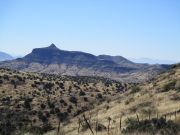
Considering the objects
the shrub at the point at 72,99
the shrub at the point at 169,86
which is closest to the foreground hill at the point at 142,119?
the shrub at the point at 169,86

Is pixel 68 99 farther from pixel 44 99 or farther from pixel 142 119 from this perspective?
pixel 142 119

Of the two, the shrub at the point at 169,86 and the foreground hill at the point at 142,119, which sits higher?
the shrub at the point at 169,86

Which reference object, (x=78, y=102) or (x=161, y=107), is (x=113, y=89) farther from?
(x=161, y=107)

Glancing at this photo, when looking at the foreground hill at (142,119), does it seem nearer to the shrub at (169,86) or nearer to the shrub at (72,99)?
the shrub at (169,86)

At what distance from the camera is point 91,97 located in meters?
78.3

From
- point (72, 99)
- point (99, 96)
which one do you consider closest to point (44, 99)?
point (72, 99)

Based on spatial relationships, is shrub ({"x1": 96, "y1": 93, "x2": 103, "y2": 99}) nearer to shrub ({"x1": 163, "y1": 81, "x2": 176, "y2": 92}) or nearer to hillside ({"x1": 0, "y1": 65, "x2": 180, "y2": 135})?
hillside ({"x1": 0, "y1": 65, "x2": 180, "y2": 135})

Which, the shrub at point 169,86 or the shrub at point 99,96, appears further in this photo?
the shrub at point 99,96

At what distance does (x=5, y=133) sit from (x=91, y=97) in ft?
199

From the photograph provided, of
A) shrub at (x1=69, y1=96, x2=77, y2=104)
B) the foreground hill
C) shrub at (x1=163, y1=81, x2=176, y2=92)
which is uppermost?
shrub at (x1=163, y1=81, x2=176, y2=92)

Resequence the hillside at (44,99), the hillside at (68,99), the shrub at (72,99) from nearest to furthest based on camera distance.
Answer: the hillside at (68,99)
the hillside at (44,99)
the shrub at (72,99)

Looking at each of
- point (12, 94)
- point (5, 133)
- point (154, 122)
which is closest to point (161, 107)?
point (154, 122)

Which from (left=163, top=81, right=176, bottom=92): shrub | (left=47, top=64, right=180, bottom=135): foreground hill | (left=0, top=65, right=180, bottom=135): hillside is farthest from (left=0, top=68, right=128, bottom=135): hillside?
(left=163, top=81, right=176, bottom=92): shrub

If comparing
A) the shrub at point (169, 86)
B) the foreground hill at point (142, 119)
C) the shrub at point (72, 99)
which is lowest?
the shrub at point (72, 99)
